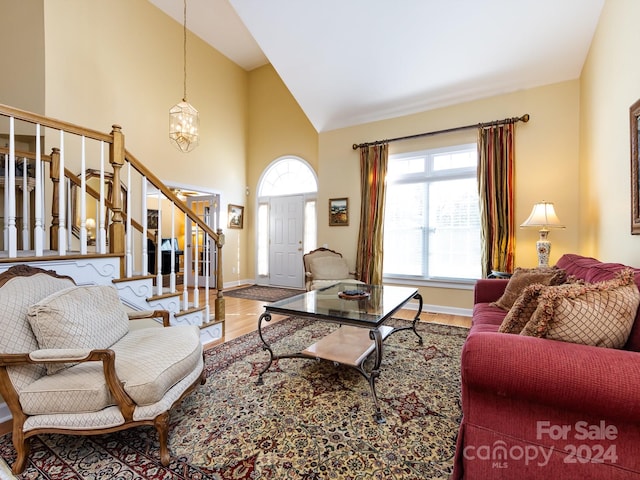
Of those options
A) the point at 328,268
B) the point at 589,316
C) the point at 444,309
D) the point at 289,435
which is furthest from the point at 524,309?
the point at 328,268

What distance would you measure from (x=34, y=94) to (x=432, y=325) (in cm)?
597

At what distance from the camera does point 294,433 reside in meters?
1.67

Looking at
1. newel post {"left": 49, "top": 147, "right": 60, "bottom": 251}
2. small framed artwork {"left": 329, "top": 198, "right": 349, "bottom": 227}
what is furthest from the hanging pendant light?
small framed artwork {"left": 329, "top": 198, "right": 349, "bottom": 227}

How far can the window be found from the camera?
13.6 feet

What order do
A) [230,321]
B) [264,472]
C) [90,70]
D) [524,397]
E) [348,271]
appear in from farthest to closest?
[348,271]
[90,70]
[230,321]
[264,472]
[524,397]

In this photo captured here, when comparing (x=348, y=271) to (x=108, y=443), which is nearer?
(x=108, y=443)

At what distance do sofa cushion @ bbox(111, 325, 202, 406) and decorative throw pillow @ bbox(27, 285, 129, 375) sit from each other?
0.11 meters

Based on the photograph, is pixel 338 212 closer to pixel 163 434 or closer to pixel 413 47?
pixel 413 47

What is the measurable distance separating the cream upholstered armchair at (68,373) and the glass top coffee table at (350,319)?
854 millimetres

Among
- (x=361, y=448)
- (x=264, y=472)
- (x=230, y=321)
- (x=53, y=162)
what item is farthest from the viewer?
(x=230, y=321)

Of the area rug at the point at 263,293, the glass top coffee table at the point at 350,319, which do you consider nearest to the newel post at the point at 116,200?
the glass top coffee table at the point at 350,319

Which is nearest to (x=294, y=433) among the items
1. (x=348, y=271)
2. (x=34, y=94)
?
(x=348, y=271)

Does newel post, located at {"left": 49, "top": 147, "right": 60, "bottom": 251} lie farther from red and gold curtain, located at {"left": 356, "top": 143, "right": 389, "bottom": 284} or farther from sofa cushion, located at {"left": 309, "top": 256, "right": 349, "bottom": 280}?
red and gold curtain, located at {"left": 356, "top": 143, "right": 389, "bottom": 284}

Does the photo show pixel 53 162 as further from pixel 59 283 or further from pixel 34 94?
pixel 59 283
